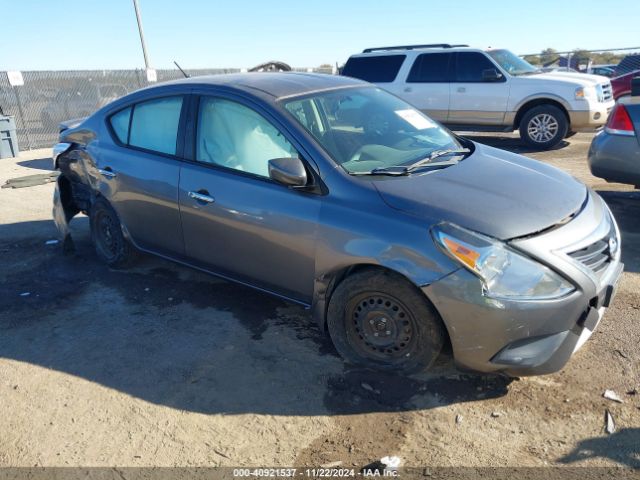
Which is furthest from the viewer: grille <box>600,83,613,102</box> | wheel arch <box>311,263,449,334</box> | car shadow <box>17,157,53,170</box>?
car shadow <box>17,157,53,170</box>

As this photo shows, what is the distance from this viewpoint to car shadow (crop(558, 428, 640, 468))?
242 centimetres

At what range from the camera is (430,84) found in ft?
35.9

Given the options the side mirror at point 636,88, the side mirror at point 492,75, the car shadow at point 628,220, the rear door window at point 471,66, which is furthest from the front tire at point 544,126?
the side mirror at point 636,88

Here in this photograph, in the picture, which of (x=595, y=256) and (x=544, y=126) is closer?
(x=595, y=256)

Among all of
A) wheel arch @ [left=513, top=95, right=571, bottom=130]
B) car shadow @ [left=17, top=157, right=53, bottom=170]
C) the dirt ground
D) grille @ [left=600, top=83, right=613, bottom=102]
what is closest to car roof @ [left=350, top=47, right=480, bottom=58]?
wheel arch @ [left=513, top=95, right=571, bottom=130]

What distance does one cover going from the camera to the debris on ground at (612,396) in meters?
2.82

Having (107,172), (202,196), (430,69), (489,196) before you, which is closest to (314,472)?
(489,196)

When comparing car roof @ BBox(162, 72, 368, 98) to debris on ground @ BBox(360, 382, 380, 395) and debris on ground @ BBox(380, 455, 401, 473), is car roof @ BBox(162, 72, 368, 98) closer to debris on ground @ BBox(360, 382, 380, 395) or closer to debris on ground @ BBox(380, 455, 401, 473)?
debris on ground @ BBox(360, 382, 380, 395)

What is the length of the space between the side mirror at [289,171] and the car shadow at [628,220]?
315 cm

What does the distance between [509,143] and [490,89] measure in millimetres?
1538

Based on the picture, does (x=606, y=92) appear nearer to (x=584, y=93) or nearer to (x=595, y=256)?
(x=584, y=93)

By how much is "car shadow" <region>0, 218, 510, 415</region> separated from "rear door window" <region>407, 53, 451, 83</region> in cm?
804

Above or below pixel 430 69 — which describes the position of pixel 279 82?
above

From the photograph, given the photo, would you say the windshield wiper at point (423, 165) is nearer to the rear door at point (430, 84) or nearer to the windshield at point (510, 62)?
the rear door at point (430, 84)
